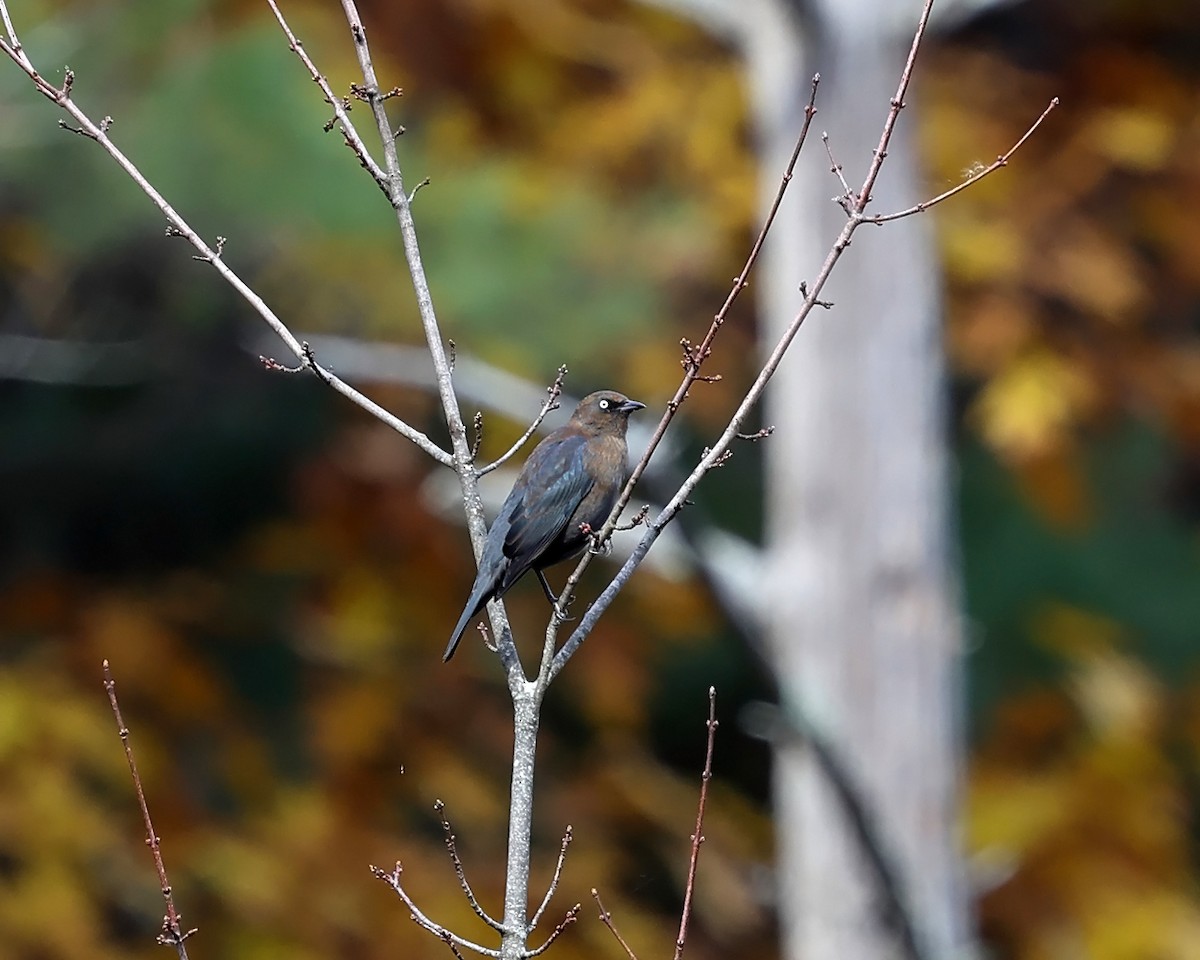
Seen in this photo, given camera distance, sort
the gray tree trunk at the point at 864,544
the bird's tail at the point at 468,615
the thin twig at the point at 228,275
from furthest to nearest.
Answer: the gray tree trunk at the point at 864,544
the bird's tail at the point at 468,615
the thin twig at the point at 228,275

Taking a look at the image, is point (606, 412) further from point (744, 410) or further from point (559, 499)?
point (744, 410)

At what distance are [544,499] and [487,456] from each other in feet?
13.1

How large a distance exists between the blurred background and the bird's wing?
6.81ft

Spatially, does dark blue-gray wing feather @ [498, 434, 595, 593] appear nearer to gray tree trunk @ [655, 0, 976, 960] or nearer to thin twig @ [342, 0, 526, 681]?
thin twig @ [342, 0, 526, 681]

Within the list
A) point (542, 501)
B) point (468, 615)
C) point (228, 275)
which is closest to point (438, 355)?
point (228, 275)

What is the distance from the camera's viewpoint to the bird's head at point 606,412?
3.32 meters

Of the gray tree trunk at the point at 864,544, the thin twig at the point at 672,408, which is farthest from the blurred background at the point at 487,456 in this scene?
the thin twig at the point at 672,408

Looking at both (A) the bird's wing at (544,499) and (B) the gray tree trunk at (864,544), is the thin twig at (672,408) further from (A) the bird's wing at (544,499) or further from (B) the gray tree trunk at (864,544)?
(B) the gray tree trunk at (864,544)

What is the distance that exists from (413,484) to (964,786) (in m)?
2.78

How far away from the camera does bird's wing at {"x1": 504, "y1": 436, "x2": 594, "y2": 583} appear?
283 cm

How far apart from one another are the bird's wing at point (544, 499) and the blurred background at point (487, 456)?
6.81 feet

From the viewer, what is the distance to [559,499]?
9.74 feet

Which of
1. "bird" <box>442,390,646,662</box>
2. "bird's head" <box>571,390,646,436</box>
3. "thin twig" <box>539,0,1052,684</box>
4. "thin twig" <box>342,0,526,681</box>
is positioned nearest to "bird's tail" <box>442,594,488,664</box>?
"bird" <box>442,390,646,662</box>

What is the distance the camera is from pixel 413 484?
24.9 ft
